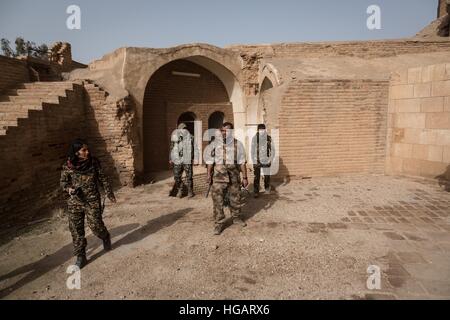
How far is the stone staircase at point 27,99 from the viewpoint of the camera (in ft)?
19.3

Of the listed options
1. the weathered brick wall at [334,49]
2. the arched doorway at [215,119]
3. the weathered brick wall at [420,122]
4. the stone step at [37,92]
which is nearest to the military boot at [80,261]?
the stone step at [37,92]

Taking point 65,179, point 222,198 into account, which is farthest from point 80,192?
point 222,198

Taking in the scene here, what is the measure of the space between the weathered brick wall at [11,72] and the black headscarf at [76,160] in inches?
245

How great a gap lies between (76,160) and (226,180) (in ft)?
7.60

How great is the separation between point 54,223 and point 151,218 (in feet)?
6.18

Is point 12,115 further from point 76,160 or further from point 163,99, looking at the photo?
point 163,99

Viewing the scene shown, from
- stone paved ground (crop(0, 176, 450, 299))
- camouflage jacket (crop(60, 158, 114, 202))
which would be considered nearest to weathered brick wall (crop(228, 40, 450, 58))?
stone paved ground (crop(0, 176, 450, 299))

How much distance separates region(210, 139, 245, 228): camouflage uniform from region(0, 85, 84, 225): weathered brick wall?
3964mm

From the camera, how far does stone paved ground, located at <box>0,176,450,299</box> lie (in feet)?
10.5

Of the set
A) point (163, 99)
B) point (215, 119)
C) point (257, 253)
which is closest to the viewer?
point (257, 253)

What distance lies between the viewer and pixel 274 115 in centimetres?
792
